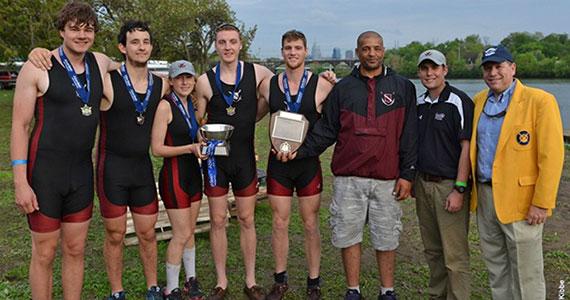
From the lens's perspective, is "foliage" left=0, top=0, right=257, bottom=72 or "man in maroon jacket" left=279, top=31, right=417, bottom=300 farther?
"foliage" left=0, top=0, right=257, bottom=72

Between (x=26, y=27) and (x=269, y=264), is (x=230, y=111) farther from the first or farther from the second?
(x=26, y=27)

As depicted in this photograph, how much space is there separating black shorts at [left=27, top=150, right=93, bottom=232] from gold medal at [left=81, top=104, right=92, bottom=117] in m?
0.31

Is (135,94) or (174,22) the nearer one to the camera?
(135,94)

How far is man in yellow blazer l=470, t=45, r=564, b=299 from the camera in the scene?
337cm

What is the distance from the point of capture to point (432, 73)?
12.8 ft

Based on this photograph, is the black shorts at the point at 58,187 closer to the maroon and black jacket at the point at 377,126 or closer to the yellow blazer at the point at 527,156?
the maroon and black jacket at the point at 377,126

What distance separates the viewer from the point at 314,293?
15.0ft

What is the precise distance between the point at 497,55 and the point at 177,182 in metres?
2.76

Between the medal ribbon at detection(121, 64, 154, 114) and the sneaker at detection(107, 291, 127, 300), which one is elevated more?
the medal ribbon at detection(121, 64, 154, 114)

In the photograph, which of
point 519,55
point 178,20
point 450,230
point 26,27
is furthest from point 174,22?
point 519,55

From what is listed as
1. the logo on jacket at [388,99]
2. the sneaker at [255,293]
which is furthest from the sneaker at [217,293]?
the logo on jacket at [388,99]

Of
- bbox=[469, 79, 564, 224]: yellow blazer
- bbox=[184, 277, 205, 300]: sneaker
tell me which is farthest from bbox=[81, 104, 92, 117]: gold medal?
bbox=[469, 79, 564, 224]: yellow blazer

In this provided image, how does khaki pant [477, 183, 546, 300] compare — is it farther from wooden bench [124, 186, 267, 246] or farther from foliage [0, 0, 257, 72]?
foliage [0, 0, 257, 72]

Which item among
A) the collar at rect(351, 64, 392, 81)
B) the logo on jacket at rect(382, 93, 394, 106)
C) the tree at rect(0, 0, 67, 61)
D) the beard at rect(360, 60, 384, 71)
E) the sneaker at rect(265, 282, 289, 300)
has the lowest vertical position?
the sneaker at rect(265, 282, 289, 300)
